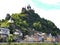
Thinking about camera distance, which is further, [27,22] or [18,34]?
[27,22]

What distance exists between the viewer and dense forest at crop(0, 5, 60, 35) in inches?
6358

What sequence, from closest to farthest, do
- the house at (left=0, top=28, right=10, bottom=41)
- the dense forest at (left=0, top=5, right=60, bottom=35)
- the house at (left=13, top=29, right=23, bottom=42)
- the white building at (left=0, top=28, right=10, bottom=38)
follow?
the house at (left=0, top=28, right=10, bottom=41) < the white building at (left=0, top=28, right=10, bottom=38) < the house at (left=13, top=29, right=23, bottom=42) < the dense forest at (left=0, top=5, right=60, bottom=35)

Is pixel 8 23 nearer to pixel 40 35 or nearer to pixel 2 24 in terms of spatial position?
pixel 2 24

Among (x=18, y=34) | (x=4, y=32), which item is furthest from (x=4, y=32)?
(x=18, y=34)

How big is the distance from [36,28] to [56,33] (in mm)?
19473

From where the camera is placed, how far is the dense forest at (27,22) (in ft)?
530

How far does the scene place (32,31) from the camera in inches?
6939

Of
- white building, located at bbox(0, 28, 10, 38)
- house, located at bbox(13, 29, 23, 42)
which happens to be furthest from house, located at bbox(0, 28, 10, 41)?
house, located at bbox(13, 29, 23, 42)

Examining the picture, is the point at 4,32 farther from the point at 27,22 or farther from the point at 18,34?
the point at 27,22

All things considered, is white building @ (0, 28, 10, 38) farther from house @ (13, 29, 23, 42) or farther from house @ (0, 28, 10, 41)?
house @ (13, 29, 23, 42)

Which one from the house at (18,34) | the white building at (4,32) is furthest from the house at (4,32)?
the house at (18,34)

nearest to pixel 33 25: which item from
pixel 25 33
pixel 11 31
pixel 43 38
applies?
pixel 43 38

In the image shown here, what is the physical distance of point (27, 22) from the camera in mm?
188000

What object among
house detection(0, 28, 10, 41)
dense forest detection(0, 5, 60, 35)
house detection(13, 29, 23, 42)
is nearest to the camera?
house detection(0, 28, 10, 41)
